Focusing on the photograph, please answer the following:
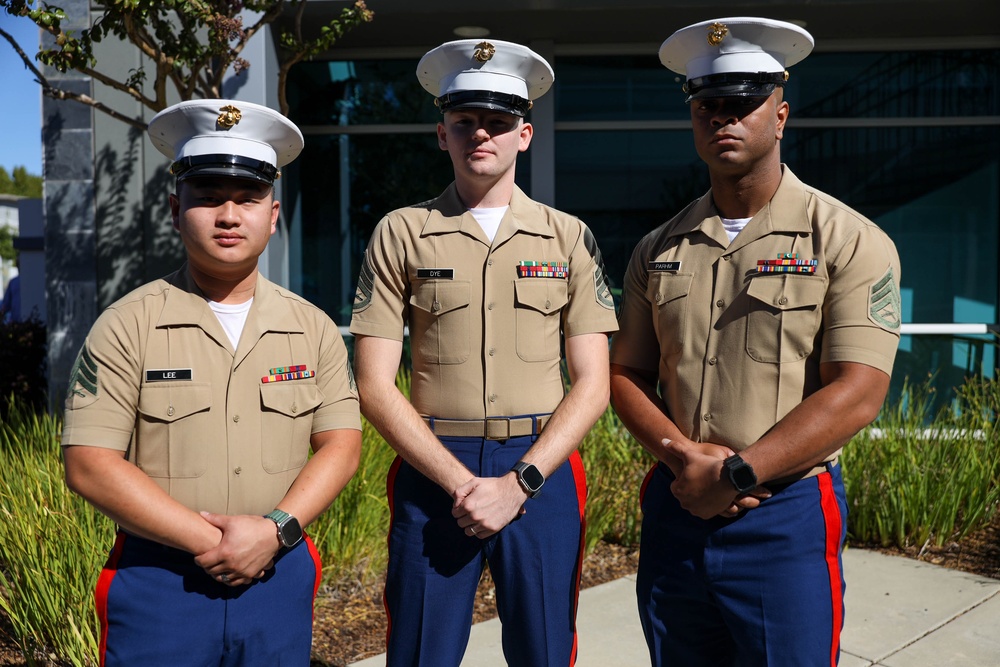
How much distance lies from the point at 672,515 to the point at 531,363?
568mm

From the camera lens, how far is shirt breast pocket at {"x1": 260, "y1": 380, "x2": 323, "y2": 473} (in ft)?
6.84

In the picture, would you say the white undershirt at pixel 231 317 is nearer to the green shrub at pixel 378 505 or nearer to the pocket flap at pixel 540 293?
the pocket flap at pixel 540 293

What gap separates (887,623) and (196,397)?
3.23 metres

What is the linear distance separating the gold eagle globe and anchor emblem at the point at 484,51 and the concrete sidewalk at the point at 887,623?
231 centimetres

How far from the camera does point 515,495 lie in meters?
2.25

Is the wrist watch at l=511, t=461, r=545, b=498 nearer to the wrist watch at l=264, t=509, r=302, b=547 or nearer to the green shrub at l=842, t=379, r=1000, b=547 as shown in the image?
the wrist watch at l=264, t=509, r=302, b=547

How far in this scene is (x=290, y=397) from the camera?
2.11 m

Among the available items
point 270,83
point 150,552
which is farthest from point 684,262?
point 270,83

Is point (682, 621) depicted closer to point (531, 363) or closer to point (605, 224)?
point (531, 363)

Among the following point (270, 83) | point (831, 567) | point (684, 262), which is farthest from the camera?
point (270, 83)

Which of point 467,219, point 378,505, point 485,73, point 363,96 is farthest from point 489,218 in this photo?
point 363,96

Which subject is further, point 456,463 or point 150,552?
point 456,463

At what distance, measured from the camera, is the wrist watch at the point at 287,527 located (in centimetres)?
199

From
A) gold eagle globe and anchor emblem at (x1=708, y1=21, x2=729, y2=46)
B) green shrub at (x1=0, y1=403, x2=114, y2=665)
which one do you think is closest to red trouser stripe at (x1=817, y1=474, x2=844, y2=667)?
gold eagle globe and anchor emblem at (x1=708, y1=21, x2=729, y2=46)
